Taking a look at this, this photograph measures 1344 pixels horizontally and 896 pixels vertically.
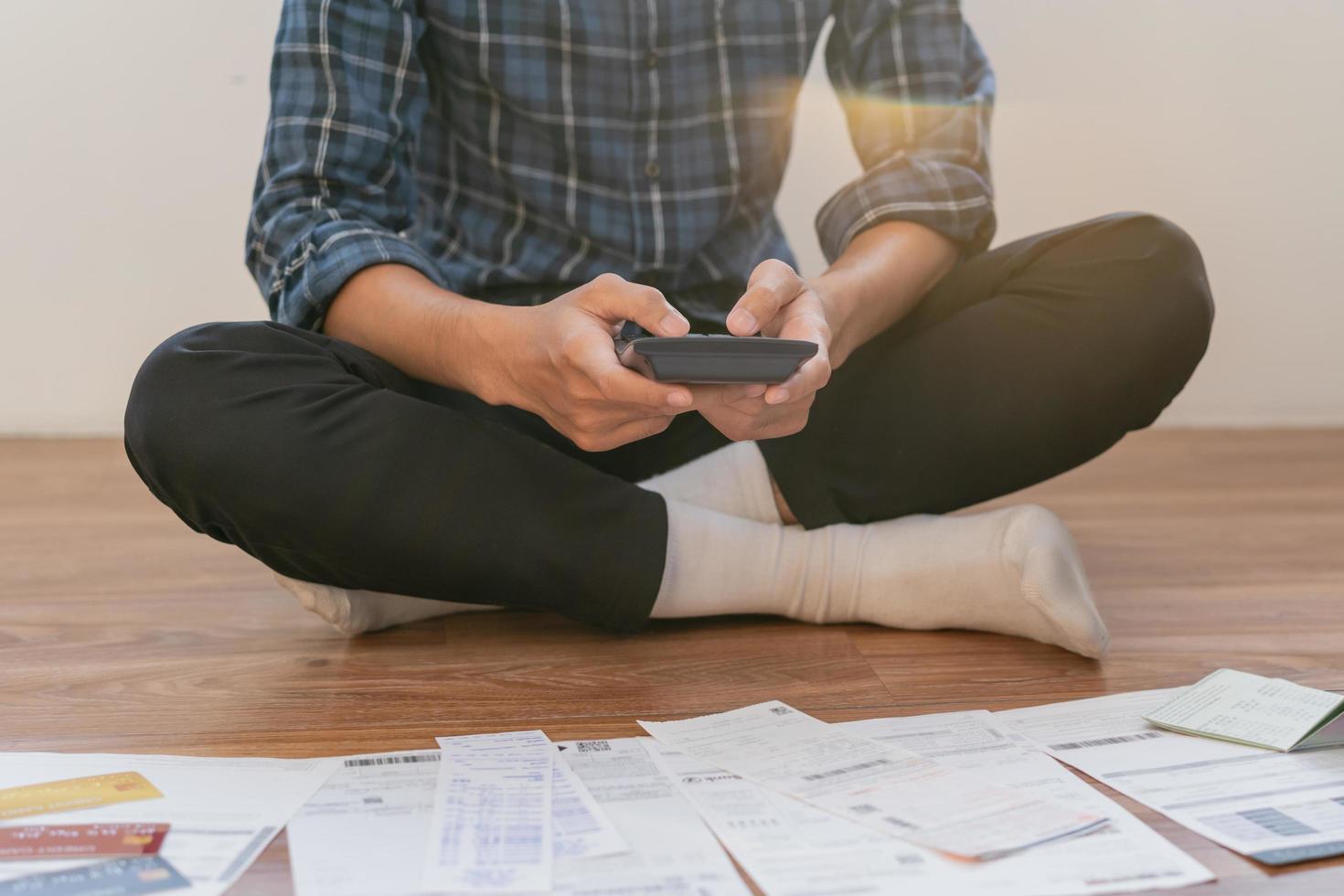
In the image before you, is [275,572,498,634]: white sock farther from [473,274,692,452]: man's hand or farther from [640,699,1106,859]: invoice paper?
[640,699,1106,859]: invoice paper

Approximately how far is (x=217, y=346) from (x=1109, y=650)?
2.61 feet

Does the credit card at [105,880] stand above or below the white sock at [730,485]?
below

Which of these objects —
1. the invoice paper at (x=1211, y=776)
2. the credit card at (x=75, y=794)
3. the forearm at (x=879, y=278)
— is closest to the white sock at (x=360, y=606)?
the credit card at (x=75, y=794)

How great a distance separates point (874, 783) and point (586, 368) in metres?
0.33

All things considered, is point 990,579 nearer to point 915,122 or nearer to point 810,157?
point 915,122

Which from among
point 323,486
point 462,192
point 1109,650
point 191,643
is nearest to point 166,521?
point 191,643

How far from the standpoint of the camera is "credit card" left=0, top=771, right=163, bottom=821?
2.35 feet

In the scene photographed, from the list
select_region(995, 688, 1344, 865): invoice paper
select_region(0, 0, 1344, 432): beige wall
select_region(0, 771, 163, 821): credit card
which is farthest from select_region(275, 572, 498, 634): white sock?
select_region(0, 0, 1344, 432): beige wall

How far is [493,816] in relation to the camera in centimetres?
71

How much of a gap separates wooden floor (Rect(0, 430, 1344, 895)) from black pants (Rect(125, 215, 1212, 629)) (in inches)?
3.2

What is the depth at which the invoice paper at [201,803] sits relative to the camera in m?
0.66

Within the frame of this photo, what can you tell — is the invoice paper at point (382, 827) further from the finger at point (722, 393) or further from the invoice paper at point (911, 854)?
the finger at point (722, 393)

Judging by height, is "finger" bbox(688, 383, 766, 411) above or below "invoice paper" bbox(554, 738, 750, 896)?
above

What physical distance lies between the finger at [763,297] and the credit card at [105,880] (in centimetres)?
48
